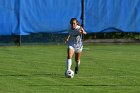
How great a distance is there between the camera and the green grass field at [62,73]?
11.7 meters

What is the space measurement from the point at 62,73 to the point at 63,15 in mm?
12427

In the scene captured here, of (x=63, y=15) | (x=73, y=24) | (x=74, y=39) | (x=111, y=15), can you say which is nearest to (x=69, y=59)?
(x=74, y=39)

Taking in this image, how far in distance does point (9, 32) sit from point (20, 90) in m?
15.5

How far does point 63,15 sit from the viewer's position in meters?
27.0

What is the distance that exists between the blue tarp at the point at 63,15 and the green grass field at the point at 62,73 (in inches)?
177

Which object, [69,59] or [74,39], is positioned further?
[74,39]

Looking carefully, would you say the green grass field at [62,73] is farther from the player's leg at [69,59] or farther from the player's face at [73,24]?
the player's face at [73,24]

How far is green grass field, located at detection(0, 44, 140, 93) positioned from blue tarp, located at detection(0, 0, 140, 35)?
449cm

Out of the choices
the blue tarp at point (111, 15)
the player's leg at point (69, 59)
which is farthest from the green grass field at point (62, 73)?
the blue tarp at point (111, 15)

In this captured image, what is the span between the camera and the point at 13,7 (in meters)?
26.6

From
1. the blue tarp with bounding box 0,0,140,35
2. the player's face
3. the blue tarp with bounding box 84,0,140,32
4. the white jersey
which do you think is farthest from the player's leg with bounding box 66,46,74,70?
the blue tarp with bounding box 84,0,140,32

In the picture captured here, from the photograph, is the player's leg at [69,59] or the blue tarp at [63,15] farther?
the blue tarp at [63,15]

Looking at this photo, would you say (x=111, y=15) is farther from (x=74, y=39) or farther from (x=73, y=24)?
(x=73, y=24)

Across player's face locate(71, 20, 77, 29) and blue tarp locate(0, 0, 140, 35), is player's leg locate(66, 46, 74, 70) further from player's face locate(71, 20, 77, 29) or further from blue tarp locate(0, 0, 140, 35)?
blue tarp locate(0, 0, 140, 35)
